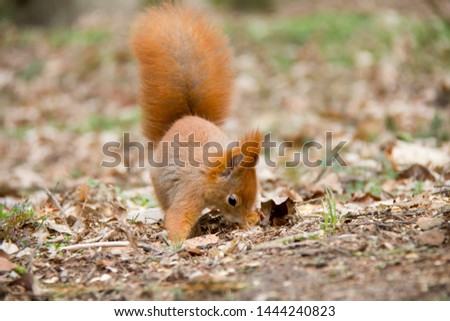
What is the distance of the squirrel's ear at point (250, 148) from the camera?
125 inches

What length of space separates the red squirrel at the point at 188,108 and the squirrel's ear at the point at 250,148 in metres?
0.09

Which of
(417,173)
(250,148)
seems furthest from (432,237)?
(417,173)

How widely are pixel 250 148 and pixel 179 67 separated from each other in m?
0.96

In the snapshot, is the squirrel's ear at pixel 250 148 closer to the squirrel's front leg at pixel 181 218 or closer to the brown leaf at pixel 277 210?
the brown leaf at pixel 277 210

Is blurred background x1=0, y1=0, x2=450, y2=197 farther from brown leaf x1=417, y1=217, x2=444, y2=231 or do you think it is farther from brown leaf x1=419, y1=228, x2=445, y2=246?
brown leaf x1=419, y1=228, x2=445, y2=246

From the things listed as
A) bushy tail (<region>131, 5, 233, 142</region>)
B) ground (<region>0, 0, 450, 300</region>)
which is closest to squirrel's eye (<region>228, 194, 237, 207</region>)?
ground (<region>0, 0, 450, 300</region>)

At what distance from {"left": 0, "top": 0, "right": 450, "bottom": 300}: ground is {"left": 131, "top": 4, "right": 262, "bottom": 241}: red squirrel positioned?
0.16m

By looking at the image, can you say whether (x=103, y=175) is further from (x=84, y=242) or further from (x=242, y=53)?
(x=242, y=53)

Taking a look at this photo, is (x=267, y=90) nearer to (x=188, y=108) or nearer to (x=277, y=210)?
(x=188, y=108)

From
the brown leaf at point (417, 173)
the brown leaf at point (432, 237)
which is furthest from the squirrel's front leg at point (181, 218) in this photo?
the brown leaf at point (417, 173)

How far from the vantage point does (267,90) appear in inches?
319

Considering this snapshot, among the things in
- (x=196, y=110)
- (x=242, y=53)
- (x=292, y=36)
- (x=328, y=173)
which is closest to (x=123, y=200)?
(x=196, y=110)
